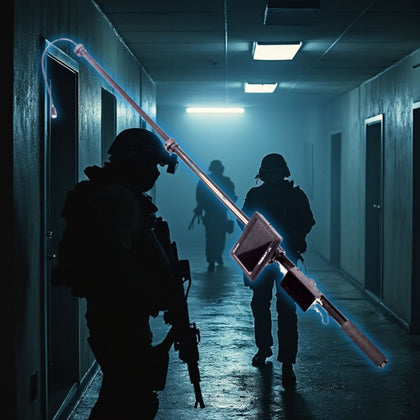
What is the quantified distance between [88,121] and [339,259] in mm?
7512

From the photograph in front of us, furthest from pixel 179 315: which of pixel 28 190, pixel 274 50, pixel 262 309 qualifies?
pixel 274 50

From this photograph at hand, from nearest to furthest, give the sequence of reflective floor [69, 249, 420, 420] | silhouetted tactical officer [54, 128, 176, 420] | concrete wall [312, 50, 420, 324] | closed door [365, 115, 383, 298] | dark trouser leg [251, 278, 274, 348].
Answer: silhouetted tactical officer [54, 128, 176, 420]
reflective floor [69, 249, 420, 420]
dark trouser leg [251, 278, 274, 348]
concrete wall [312, 50, 420, 324]
closed door [365, 115, 383, 298]

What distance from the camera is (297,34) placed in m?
6.26

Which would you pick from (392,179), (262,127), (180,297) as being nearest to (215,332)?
(392,179)

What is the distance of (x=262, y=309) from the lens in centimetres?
542

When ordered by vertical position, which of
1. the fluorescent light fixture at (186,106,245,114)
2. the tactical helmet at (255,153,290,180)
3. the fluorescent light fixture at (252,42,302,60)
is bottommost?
the tactical helmet at (255,153,290,180)

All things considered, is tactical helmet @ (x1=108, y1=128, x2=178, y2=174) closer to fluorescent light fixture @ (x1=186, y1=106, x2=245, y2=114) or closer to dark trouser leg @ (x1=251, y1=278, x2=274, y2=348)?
dark trouser leg @ (x1=251, y1=278, x2=274, y2=348)

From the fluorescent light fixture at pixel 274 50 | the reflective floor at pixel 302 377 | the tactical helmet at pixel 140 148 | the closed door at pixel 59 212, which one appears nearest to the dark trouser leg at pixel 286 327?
the reflective floor at pixel 302 377

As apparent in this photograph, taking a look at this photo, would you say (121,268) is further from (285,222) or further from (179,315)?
(285,222)

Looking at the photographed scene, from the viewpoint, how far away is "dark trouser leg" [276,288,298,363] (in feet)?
16.7

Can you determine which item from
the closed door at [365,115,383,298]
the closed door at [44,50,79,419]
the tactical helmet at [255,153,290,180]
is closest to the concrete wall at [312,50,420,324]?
the closed door at [365,115,383,298]

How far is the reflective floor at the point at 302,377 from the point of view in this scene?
15.0 ft

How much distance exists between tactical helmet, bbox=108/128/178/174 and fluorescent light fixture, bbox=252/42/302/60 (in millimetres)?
3828

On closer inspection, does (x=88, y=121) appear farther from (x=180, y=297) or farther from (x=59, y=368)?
(x=180, y=297)
